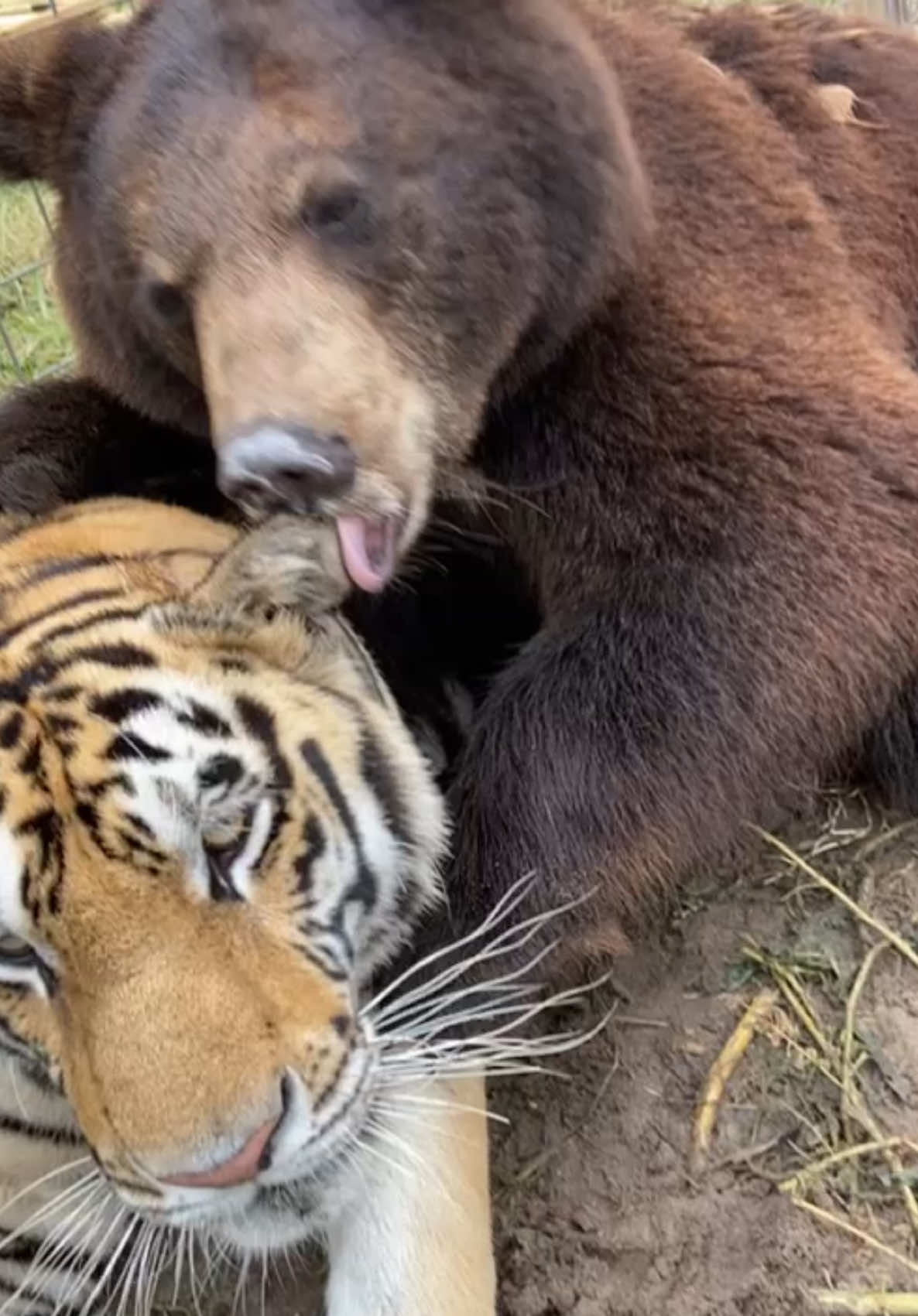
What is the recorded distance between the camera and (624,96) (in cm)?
280

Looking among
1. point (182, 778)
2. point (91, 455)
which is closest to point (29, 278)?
point (91, 455)

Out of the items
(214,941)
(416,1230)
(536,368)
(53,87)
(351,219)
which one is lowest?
A: (416,1230)

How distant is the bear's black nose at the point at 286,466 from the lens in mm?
2158

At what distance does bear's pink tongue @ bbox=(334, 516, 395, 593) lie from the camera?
2238mm

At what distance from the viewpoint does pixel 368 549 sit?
7.51 ft

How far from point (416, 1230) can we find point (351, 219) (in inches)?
49.8

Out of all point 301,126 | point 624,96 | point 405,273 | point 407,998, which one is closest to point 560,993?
point 407,998

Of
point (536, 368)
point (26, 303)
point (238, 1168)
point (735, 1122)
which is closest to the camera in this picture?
point (238, 1168)

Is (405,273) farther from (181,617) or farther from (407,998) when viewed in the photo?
(407,998)

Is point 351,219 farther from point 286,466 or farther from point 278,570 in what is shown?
point 278,570

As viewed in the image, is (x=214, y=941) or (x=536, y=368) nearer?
(x=214, y=941)

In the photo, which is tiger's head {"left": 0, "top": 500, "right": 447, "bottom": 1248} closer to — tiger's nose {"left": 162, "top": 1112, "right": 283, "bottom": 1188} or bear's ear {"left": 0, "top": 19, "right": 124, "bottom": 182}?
tiger's nose {"left": 162, "top": 1112, "right": 283, "bottom": 1188}

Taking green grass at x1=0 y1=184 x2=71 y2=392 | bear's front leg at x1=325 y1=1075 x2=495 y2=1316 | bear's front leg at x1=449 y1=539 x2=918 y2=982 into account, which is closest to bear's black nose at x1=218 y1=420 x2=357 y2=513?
bear's front leg at x1=449 y1=539 x2=918 y2=982

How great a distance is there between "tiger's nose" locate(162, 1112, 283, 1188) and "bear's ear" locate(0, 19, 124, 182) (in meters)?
1.52
